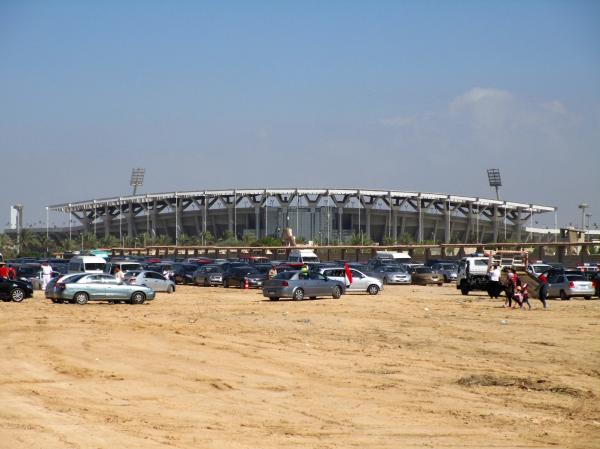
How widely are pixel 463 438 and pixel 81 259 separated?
42638 mm

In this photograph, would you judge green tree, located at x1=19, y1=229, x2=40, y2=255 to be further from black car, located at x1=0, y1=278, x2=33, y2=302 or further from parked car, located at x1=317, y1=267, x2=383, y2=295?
black car, located at x1=0, y1=278, x2=33, y2=302

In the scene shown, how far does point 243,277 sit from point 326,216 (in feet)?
280

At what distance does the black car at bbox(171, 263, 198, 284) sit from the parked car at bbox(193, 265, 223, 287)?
98cm

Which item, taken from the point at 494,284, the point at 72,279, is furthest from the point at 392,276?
the point at 72,279

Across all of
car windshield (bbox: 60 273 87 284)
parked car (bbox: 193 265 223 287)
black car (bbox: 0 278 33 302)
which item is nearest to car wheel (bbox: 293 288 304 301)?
car windshield (bbox: 60 273 87 284)

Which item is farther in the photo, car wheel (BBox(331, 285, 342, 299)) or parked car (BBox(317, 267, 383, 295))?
parked car (BBox(317, 267, 383, 295))

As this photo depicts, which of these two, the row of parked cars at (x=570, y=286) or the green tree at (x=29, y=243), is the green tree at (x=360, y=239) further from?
the row of parked cars at (x=570, y=286)

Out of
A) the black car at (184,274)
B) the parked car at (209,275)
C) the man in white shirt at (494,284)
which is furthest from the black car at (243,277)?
the man in white shirt at (494,284)

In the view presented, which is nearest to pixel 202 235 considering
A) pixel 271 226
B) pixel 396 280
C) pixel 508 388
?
pixel 271 226

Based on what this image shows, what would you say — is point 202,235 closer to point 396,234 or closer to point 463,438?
point 396,234

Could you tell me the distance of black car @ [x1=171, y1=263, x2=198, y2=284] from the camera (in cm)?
6314

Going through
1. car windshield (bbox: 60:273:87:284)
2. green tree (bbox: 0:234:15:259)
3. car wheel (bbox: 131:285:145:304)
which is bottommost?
car wheel (bbox: 131:285:145:304)

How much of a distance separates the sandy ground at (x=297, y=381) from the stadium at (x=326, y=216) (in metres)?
106

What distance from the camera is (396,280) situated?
6162 cm
